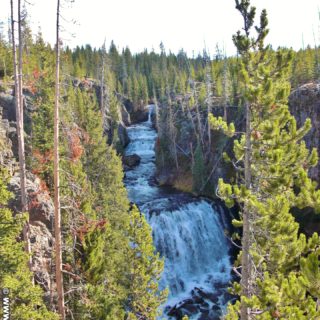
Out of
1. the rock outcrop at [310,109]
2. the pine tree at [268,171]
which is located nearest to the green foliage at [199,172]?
the rock outcrop at [310,109]

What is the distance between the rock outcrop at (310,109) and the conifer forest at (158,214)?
119 millimetres

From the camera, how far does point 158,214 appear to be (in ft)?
111

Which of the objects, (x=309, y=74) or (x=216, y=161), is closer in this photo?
(x=216, y=161)

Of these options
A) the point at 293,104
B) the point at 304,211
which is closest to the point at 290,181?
the point at 304,211

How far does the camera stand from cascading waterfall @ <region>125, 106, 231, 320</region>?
26.6 meters

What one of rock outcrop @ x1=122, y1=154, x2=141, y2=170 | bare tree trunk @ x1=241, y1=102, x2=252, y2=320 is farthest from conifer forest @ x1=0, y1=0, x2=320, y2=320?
rock outcrop @ x1=122, y1=154, x2=141, y2=170

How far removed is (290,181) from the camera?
33.9 ft

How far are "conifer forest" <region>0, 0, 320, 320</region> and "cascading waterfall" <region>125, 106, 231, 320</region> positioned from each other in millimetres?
108

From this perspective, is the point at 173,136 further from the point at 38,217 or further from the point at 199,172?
the point at 38,217

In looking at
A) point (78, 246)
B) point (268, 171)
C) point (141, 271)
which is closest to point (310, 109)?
point (141, 271)

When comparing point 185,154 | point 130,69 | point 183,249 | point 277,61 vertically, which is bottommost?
point 183,249

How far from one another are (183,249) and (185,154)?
22.1 meters

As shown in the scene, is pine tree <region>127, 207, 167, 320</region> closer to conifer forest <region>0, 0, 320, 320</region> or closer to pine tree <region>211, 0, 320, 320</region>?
conifer forest <region>0, 0, 320, 320</region>

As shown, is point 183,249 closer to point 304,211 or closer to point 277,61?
point 304,211
